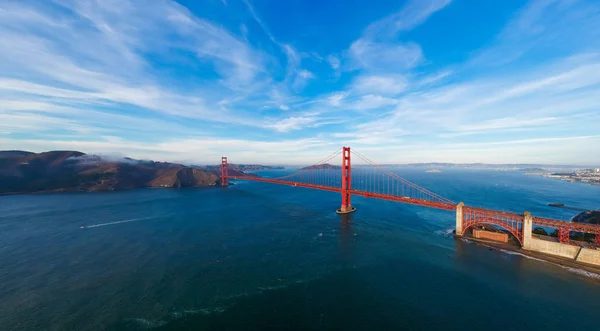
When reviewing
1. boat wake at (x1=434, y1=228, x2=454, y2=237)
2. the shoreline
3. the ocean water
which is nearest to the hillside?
the ocean water

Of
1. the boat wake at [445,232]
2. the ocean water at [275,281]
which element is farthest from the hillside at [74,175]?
the boat wake at [445,232]

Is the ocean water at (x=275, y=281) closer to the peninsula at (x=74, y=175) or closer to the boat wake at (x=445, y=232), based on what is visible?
the boat wake at (x=445, y=232)

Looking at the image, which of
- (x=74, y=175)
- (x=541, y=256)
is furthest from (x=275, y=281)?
(x=74, y=175)

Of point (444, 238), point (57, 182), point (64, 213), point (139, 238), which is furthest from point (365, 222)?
point (57, 182)

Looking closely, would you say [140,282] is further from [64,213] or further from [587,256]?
[587,256]

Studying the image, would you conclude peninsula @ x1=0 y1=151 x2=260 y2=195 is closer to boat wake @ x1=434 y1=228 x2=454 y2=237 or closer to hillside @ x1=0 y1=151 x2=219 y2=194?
hillside @ x1=0 y1=151 x2=219 y2=194

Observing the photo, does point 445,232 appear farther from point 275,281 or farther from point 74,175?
point 74,175
